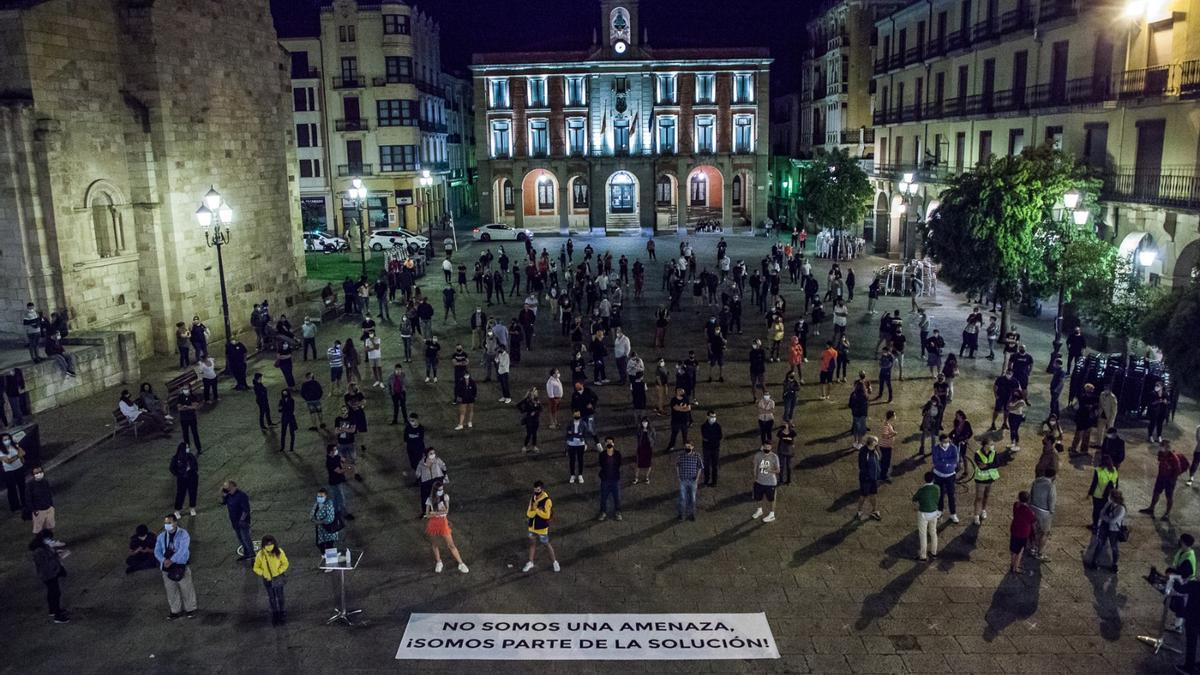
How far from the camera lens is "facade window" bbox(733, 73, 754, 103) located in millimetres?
57938

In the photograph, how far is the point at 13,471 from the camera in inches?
589

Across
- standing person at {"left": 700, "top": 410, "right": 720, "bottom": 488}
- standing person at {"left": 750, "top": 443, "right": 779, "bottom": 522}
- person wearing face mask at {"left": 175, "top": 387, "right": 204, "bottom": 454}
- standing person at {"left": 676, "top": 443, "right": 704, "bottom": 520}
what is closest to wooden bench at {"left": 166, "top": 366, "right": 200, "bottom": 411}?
person wearing face mask at {"left": 175, "top": 387, "right": 204, "bottom": 454}

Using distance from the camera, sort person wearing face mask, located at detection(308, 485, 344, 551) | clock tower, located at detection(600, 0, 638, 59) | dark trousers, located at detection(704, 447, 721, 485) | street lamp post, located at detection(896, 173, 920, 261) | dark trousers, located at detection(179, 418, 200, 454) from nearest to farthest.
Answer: person wearing face mask, located at detection(308, 485, 344, 551) → dark trousers, located at detection(704, 447, 721, 485) → dark trousers, located at detection(179, 418, 200, 454) → street lamp post, located at detection(896, 173, 920, 261) → clock tower, located at detection(600, 0, 638, 59)

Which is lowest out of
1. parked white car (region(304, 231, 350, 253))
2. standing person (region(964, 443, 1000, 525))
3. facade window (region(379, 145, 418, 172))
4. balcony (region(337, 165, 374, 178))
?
standing person (region(964, 443, 1000, 525))

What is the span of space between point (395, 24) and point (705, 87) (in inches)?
762

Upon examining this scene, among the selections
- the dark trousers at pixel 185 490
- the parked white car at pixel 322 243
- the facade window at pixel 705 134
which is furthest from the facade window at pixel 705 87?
the dark trousers at pixel 185 490

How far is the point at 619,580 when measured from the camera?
12.5 m

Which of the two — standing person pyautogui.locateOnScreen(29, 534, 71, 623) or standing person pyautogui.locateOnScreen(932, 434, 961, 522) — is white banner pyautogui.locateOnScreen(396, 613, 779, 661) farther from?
standing person pyautogui.locateOnScreen(29, 534, 71, 623)

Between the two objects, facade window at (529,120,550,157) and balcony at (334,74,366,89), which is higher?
balcony at (334,74,366,89)

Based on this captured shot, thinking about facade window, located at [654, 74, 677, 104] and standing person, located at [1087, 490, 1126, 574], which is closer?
standing person, located at [1087, 490, 1126, 574]

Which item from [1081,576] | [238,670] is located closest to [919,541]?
[1081,576]

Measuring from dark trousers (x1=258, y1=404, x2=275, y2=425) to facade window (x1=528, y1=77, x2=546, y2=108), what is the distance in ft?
138

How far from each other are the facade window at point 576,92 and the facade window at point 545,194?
6.11 meters

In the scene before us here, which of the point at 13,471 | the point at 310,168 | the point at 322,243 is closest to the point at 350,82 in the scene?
the point at 310,168
